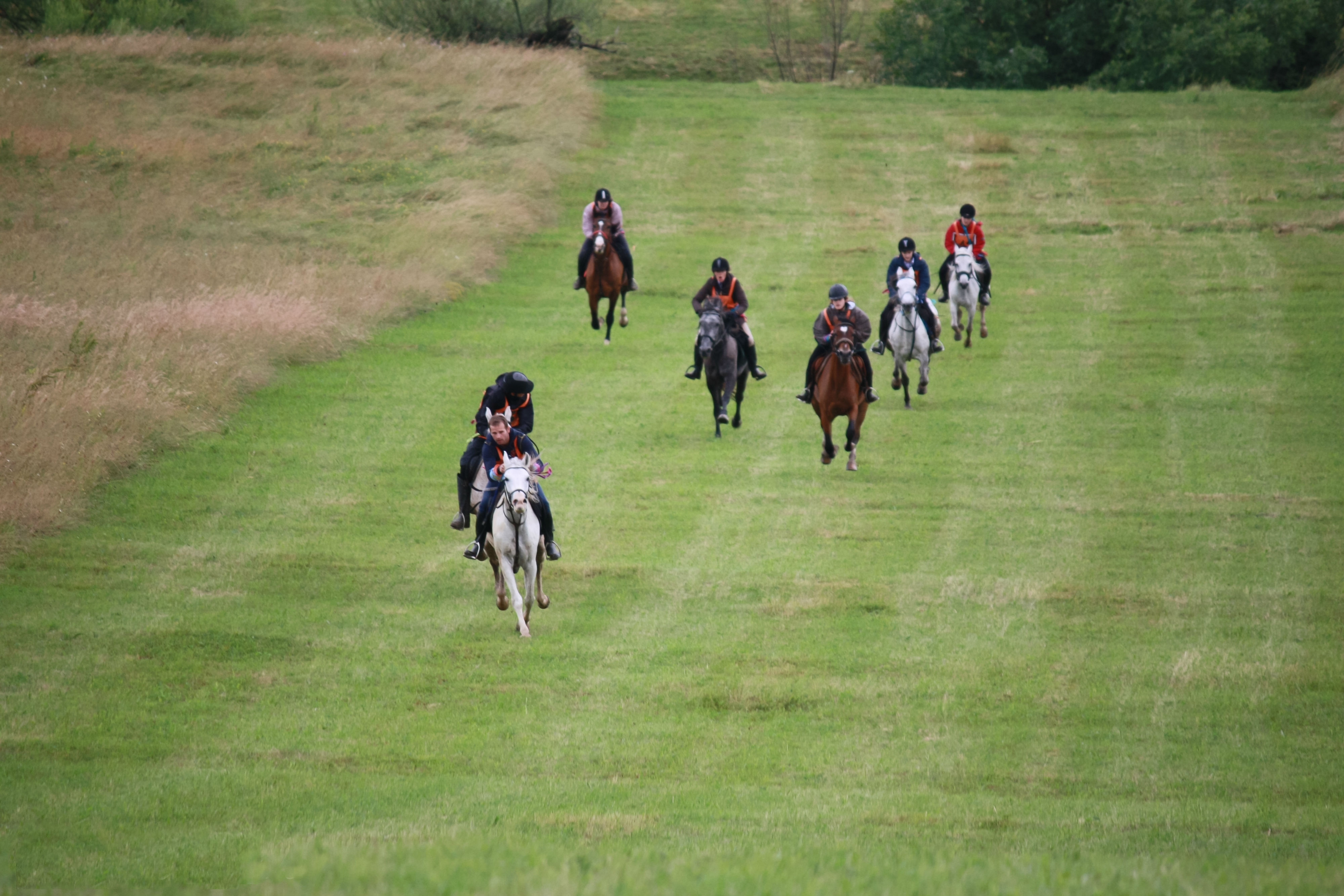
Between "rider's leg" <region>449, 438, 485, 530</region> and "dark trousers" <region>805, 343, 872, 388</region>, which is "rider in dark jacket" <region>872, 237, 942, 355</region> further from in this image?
"rider's leg" <region>449, 438, 485, 530</region>

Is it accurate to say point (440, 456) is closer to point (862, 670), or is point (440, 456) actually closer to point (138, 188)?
point (862, 670)

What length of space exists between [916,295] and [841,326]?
3.71m

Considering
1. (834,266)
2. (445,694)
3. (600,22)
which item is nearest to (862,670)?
(445,694)

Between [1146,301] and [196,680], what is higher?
[1146,301]

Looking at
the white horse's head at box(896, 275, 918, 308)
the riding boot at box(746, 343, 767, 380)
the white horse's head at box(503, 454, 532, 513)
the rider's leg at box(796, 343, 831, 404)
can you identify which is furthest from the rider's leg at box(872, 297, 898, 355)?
the white horse's head at box(503, 454, 532, 513)

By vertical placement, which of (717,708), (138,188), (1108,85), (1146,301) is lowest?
(717,708)

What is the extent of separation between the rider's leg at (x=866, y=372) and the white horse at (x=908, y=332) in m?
2.20

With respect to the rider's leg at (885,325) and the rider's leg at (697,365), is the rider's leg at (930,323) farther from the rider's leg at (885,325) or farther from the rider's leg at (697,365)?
the rider's leg at (697,365)

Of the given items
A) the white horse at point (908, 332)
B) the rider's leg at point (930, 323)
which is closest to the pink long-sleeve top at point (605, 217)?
the white horse at point (908, 332)

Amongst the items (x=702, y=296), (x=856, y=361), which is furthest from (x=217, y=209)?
(x=856, y=361)

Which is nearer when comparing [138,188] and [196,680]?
[196,680]

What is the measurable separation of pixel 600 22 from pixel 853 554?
56362 mm

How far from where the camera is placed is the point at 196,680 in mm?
15523

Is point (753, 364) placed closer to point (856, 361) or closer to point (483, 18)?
point (856, 361)
